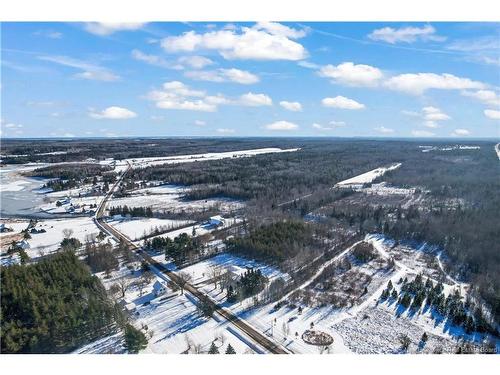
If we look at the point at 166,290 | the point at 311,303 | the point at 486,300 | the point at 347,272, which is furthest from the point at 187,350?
the point at 486,300

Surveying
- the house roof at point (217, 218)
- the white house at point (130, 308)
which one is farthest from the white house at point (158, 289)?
the house roof at point (217, 218)

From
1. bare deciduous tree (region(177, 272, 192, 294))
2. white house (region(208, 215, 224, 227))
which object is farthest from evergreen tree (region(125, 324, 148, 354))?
white house (region(208, 215, 224, 227))

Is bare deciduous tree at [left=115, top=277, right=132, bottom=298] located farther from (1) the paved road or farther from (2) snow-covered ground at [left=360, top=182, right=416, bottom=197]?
(2) snow-covered ground at [left=360, top=182, right=416, bottom=197]

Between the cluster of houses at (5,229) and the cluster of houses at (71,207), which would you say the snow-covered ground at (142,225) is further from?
the cluster of houses at (5,229)

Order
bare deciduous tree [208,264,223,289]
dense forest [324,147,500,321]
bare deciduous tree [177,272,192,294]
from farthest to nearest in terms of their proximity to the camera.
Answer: dense forest [324,147,500,321] < bare deciduous tree [208,264,223,289] < bare deciduous tree [177,272,192,294]

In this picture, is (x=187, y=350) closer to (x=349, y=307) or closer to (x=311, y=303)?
(x=311, y=303)

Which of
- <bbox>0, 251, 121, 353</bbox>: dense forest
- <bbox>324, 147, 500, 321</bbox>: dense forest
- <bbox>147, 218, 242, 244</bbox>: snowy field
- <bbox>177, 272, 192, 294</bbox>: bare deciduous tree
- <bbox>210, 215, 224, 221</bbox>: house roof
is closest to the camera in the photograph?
<bbox>0, 251, 121, 353</bbox>: dense forest
